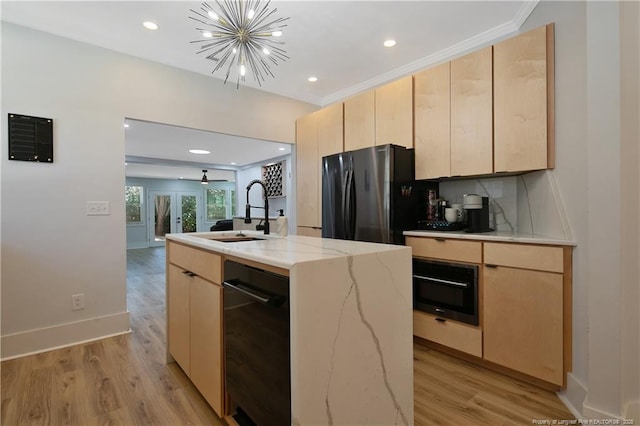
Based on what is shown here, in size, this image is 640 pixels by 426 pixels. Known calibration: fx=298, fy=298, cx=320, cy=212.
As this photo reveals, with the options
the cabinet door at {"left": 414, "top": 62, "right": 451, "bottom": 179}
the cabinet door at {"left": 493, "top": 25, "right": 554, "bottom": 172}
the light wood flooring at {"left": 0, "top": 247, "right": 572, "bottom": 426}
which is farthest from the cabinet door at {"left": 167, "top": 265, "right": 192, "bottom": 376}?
the cabinet door at {"left": 493, "top": 25, "right": 554, "bottom": 172}

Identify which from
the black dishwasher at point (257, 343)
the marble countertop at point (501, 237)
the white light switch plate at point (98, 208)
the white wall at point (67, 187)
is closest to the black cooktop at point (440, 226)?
the marble countertop at point (501, 237)

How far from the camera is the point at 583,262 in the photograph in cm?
164

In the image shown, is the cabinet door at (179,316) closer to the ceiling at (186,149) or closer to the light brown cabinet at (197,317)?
the light brown cabinet at (197,317)

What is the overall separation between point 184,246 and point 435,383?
1.84 m

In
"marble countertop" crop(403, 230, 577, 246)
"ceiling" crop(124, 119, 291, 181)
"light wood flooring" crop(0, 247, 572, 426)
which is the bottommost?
"light wood flooring" crop(0, 247, 572, 426)

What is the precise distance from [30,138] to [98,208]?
A: 71 cm

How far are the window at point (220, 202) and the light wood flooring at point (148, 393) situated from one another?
9.60 metres

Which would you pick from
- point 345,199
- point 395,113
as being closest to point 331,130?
point 395,113

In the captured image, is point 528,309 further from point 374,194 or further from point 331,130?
point 331,130

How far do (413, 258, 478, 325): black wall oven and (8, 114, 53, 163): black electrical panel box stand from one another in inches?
126

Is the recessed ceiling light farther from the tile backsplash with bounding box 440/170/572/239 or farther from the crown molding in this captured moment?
the tile backsplash with bounding box 440/170/572/239

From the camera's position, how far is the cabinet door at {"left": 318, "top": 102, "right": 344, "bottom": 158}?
3.46 metres

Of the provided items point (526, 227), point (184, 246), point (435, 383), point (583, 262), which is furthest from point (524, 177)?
point (184, 246)

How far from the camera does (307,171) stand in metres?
→ 3.92
